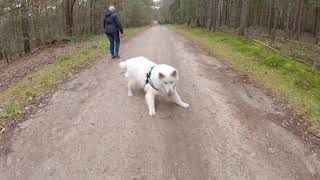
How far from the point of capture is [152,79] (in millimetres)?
6883

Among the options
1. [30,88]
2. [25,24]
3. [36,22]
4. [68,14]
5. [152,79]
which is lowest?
[30,88]

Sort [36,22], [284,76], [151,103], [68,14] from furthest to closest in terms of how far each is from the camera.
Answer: [36,22] < [68,14] < [284,76] < [151,103]

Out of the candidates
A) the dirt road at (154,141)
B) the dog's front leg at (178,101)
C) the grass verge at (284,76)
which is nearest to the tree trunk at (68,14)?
the grass verge at (284,76)

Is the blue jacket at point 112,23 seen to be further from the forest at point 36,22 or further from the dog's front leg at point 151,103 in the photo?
the forest at point 36,22

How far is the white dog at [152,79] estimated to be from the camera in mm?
6480

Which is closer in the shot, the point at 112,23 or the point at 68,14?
the point at 112,23

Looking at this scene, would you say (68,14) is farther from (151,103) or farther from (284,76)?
(151,103)

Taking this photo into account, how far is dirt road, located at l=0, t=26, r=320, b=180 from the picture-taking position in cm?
492

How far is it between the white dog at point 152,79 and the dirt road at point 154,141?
27cm

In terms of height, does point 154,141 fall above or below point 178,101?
below

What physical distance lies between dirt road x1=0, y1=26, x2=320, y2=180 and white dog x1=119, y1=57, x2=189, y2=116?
0.27 m

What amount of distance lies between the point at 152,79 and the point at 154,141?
5.43ft

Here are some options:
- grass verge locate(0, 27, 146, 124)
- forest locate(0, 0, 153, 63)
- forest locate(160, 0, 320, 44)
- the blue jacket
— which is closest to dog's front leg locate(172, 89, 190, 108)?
grass verge locate(0, 27, 146, 124)

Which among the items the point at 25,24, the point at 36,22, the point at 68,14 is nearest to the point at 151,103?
the point at 25,24
